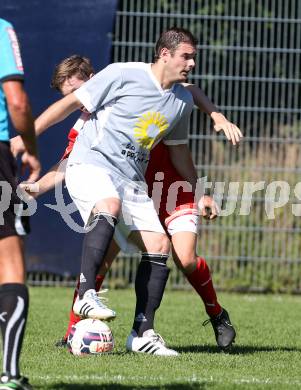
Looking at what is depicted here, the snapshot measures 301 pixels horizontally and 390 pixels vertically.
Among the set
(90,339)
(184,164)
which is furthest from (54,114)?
(90,339)

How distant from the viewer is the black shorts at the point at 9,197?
4.89m

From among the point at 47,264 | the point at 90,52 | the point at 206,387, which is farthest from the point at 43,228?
the point at 206,387

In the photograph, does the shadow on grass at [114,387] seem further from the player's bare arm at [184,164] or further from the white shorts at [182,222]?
the player's bare arm at [184,164]

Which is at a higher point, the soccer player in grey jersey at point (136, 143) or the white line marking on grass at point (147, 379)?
the soccer player in grey jersey at point (136, 143)

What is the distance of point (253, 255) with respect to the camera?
1230 centimetres

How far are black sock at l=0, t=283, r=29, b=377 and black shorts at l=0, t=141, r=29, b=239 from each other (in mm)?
262

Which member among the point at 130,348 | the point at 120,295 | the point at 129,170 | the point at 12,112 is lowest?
the point at 120,295

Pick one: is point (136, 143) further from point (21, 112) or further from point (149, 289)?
point (21, 112)

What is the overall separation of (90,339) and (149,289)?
1.65 ft

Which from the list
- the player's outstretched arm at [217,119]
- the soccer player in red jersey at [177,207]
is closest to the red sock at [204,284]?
the soccer player in red jersey at [177,207]

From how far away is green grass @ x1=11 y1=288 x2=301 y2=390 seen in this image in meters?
5.54

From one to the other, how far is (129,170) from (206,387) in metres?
1.78

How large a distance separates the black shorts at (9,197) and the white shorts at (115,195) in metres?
1.52

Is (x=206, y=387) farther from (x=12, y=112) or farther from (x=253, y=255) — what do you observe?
(x=253, y=255)
